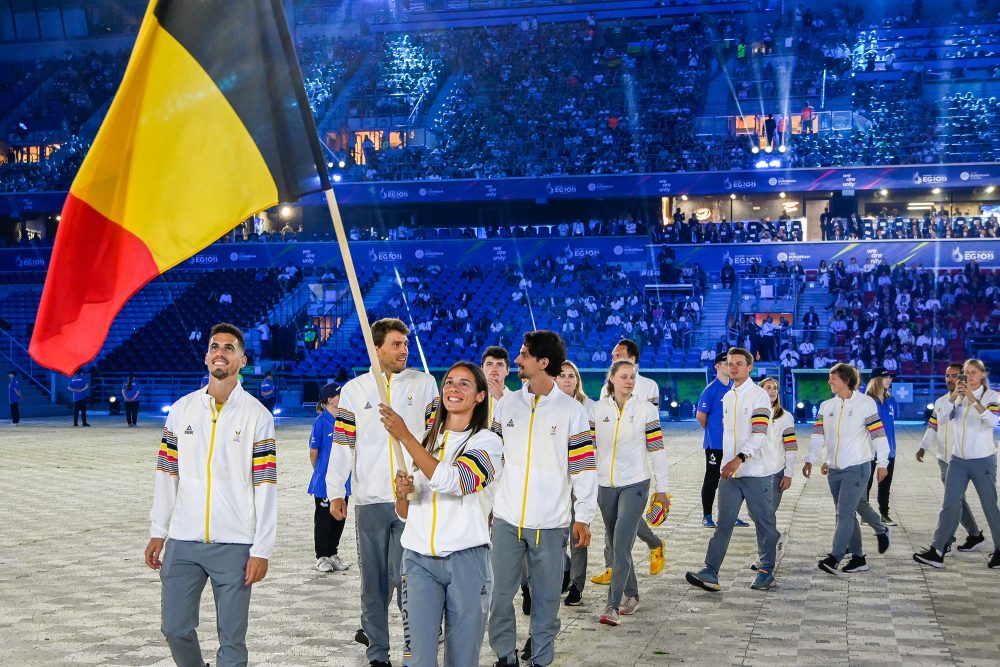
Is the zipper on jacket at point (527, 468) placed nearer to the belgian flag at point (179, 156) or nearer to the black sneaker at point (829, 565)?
the belgian flag at point (179, 156)

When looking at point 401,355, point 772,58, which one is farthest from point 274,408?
point 401,355

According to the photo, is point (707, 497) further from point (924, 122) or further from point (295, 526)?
point (924, 122)

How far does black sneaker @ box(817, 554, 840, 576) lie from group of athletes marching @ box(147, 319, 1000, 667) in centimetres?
1

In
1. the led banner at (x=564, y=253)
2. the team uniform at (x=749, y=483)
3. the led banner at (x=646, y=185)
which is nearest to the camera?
the team uniform at (x=749, y=483)

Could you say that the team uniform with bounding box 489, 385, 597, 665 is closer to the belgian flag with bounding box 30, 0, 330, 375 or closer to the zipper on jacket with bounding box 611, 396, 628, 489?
the zipper on jacket with bounding box 611, 396, 628, 489

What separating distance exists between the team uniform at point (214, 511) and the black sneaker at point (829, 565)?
635cm

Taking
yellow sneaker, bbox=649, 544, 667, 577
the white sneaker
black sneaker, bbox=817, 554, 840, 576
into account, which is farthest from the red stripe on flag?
black sneaker, bbox=817, 554, 840, 576

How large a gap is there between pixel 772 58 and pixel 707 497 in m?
37.5

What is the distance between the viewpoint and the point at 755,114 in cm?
4575

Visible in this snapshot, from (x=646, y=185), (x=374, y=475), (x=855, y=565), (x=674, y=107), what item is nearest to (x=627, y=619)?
(x=374, y=475)

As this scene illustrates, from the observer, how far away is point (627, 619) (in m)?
8.55

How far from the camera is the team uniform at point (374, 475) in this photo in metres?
Answer: 7.10

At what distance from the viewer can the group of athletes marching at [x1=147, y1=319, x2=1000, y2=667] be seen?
539 cm

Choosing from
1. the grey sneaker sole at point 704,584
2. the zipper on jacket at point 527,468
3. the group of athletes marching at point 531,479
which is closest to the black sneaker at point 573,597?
the group of athletes marching at point 531,479
